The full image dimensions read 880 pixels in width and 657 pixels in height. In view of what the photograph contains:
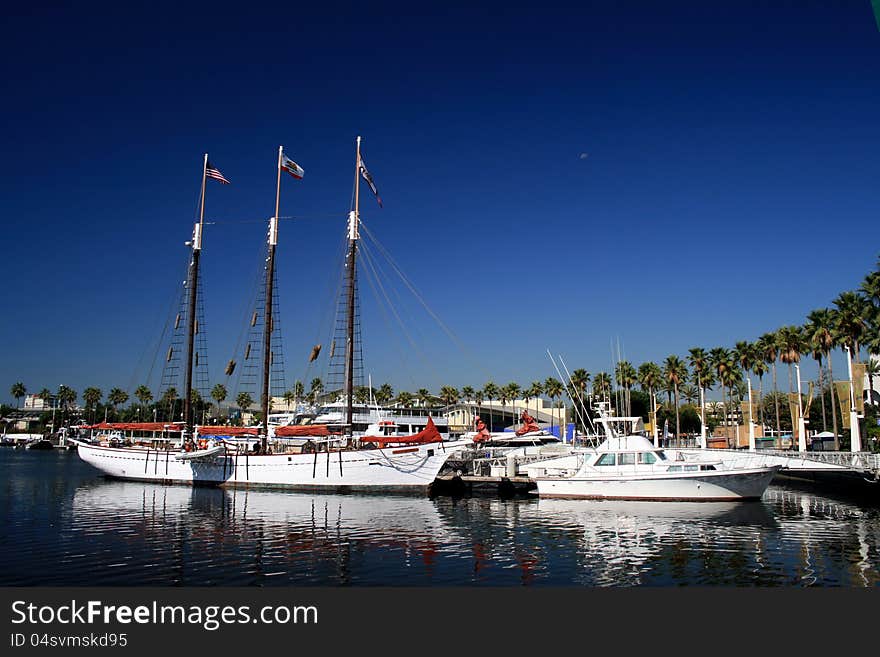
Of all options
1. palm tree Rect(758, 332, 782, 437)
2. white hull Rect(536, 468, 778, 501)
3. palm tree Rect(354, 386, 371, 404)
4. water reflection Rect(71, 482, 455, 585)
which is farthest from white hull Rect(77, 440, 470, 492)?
palm tree Rect(354, 386, 371, 404)

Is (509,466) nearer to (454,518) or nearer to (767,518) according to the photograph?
(454,518)

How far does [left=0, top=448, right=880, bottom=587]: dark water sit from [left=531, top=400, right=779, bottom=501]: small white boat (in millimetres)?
1128

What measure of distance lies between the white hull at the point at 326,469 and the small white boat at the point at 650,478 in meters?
9.92

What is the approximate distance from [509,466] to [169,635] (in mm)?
42373

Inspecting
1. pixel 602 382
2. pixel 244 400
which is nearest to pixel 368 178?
pixel 602 382

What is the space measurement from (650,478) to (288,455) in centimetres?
2778

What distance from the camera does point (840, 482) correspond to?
45.5 meters

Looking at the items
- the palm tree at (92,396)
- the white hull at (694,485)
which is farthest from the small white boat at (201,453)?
the palm tree at (92,396)

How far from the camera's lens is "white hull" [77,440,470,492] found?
48094 mm

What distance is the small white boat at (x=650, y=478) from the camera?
38.8 m

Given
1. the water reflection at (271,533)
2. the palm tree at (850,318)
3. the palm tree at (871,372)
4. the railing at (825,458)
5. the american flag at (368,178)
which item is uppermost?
the american flag at (368,178)

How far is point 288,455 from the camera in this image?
168ft

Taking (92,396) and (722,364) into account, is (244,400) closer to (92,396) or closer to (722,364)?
(92,396)

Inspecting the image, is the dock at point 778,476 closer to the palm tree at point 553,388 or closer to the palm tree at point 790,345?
the palm tree at point 790,345
